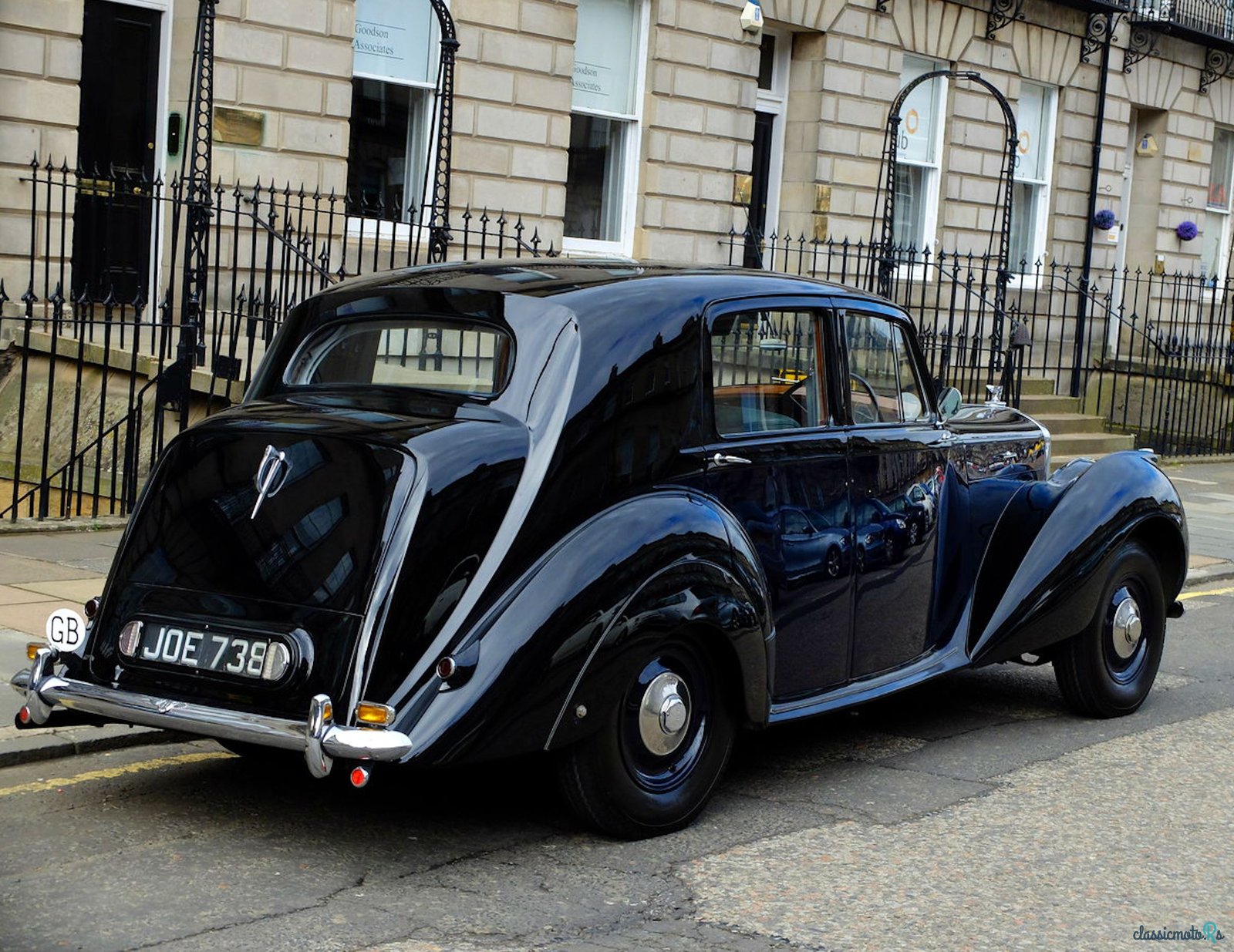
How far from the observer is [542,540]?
4973 mm

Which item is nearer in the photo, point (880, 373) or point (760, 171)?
point (880, 373)

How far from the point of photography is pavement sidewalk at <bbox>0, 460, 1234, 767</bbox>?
19.6 ft

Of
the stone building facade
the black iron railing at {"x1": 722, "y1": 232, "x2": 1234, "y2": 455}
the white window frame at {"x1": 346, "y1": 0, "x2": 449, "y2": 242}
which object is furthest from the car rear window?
the black iron railing at {"x1": 722, "y1": 232, "x2": 1234, "y2": 455}

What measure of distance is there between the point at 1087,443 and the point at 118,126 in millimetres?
10245

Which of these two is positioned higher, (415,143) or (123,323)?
(415,143)

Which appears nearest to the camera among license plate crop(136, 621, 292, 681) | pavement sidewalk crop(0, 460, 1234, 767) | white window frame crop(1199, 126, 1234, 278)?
license plate crop(136, 621, 292, 681)

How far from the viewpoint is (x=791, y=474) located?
5816mm

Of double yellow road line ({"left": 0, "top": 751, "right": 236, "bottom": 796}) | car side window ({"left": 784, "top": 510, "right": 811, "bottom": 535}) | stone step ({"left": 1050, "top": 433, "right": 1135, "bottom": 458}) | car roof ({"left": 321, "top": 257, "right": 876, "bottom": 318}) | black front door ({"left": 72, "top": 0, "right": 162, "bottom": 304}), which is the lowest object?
double yellow road line ({"left": 0, "top": 751, "right": 236, "bottom": 796})

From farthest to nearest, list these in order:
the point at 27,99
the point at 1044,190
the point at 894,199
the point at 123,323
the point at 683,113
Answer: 1. the point at 1044,190
2. the point at 894,199
3. the point at 683,113
4. the point at 27,99
5. the point at 123,323

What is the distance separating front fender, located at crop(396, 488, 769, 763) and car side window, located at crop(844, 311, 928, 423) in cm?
117

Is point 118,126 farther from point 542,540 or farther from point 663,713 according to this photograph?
point 663,713

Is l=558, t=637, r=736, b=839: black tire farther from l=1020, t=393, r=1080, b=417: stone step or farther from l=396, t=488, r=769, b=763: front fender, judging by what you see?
→ l=1020, t=393, r=1080, b=417: stone step

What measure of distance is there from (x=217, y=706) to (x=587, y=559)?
117 centimetres

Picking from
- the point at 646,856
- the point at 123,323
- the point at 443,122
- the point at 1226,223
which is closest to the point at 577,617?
the point at 646,856
